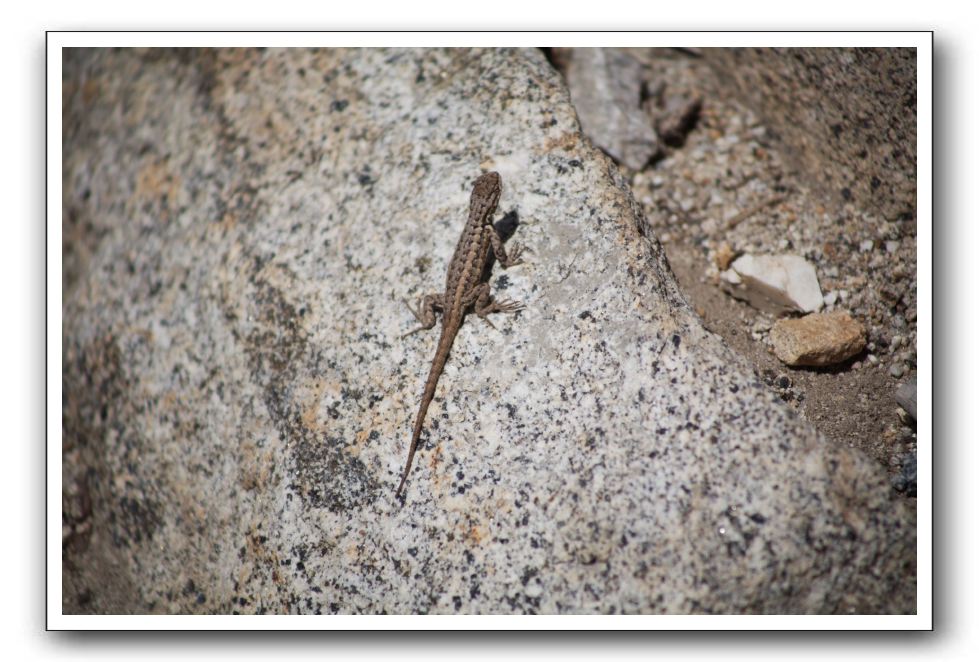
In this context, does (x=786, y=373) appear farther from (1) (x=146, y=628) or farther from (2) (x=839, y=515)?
(1) (x=146, y=628)

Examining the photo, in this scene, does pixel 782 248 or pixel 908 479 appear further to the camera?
pixel 782 248

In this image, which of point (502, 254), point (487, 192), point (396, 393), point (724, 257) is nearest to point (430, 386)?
point (396, 393)

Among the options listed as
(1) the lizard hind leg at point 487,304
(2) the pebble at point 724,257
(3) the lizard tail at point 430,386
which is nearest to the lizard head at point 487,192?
(1) the lizard hind leg at point 487,304

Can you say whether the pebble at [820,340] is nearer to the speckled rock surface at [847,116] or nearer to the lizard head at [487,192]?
the speckled rock surface at [847,116]

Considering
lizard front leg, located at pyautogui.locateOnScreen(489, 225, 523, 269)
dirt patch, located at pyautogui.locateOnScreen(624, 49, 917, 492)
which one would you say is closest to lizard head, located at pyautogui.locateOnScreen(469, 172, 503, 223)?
lizard front leg, located at pyautogui.locateOnScreen(489, 225, 523, 269)

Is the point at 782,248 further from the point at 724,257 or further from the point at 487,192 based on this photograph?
the point at 487,192

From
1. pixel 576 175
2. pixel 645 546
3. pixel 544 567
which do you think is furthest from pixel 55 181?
pixel 645 546

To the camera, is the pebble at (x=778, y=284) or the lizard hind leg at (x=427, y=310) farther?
the pebble at (x=778, y=284)
